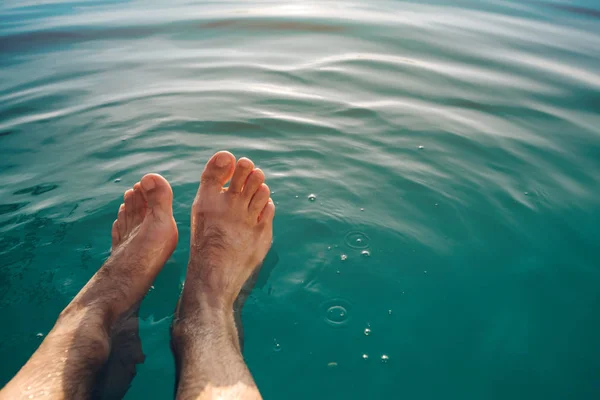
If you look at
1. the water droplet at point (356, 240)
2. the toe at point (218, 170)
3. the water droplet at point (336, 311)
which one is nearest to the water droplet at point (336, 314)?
the water droplet at point (336, 311)

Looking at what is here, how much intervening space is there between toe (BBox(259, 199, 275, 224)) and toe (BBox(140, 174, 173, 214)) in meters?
0.39

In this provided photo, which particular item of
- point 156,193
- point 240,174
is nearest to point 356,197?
point 240,174

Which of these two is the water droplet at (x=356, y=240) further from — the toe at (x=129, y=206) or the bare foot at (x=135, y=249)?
the toe at (x=129, y=206)

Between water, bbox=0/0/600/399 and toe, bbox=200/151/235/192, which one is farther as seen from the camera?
→ toe, bbox=200/151/235/192

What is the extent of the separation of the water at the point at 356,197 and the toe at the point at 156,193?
19cm

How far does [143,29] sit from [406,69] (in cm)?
362

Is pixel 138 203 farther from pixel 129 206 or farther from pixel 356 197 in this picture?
pixel 356 197

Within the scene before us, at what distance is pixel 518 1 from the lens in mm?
6594

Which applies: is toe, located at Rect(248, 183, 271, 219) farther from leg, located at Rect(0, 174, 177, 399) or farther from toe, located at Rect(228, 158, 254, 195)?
leg, located at Rect(0, 174, 177, 399)

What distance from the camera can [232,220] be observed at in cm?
177

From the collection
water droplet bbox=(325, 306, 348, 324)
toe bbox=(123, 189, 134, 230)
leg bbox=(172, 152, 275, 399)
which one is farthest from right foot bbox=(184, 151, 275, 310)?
water droplet bbox=(325, 306, 348, 324)

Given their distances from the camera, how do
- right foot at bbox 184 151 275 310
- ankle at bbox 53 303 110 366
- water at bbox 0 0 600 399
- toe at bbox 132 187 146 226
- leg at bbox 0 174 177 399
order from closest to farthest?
1. leg at bbox 0 174 177 399
2. ankle at bbox 53 303 110 366
3. water at bbox 0 0 600 399
4. right foot at bbox 184 151 275 310
5. toe at bbox 132 187 146 226

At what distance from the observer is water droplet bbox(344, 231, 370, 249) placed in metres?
1.67

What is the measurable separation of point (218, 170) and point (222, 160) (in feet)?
0.17
